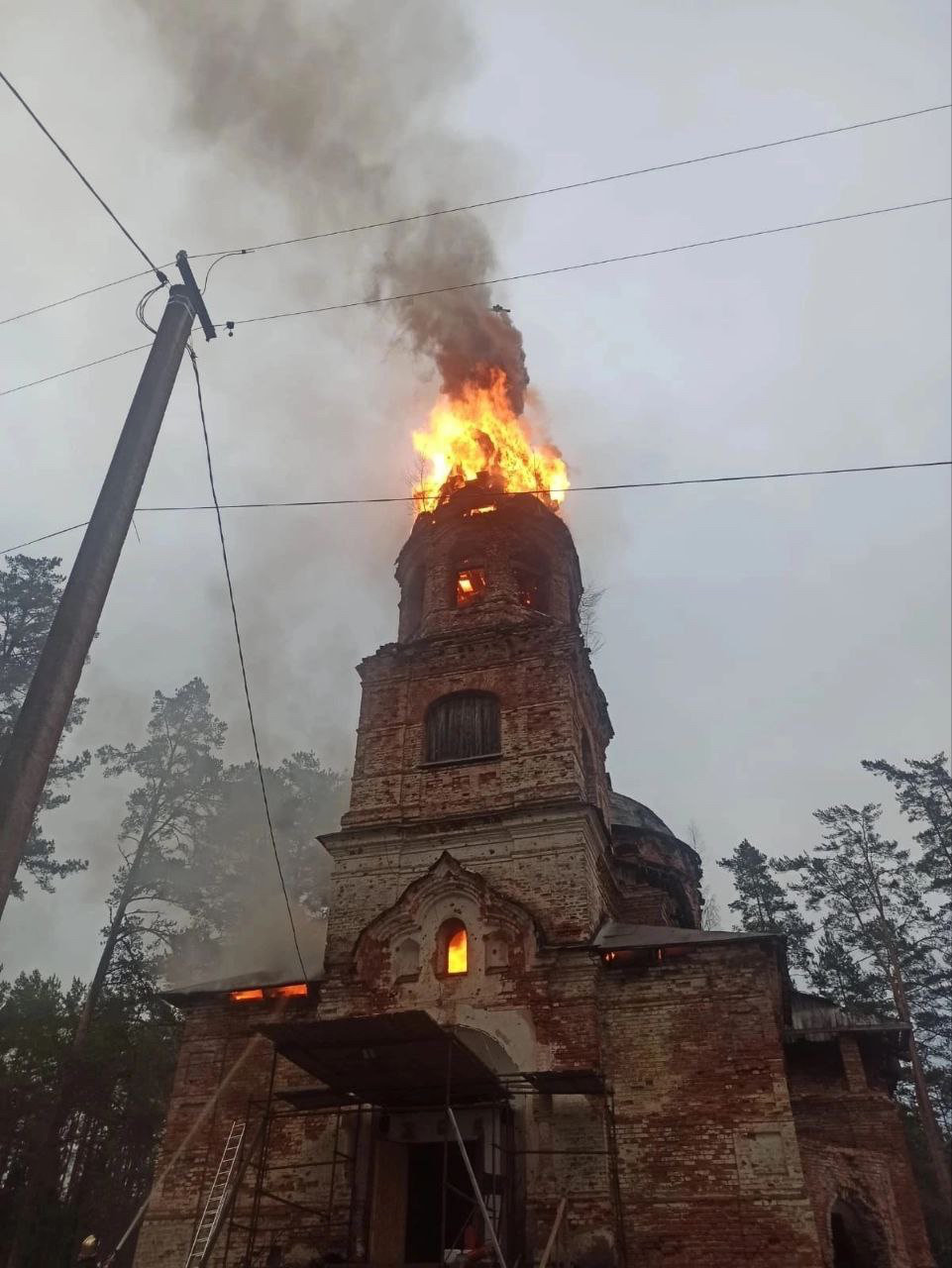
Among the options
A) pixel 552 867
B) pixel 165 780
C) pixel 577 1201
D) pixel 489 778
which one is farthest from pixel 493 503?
pixel 165 780

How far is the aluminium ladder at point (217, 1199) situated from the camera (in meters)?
13.5

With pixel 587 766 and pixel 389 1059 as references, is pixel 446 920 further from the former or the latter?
pixel 587 766

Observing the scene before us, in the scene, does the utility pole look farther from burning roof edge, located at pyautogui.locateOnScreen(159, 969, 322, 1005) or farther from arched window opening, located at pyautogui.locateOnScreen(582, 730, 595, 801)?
arched window opening, located at pyautogui.locateOnScreen(582, 730, 595, 801)

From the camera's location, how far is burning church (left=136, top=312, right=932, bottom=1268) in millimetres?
12484

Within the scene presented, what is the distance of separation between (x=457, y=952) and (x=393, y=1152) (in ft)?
10.5

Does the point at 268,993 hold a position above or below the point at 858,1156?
above

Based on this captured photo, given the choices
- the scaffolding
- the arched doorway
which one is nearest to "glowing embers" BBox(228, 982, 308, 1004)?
the scaffolding

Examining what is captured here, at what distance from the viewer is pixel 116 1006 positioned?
1112 inches

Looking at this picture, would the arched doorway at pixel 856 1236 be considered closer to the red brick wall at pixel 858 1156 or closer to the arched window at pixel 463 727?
the red brick wall at pixel 858 1156

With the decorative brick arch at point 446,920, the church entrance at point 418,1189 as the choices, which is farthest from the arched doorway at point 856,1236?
the decorative brick arch at point 446,920

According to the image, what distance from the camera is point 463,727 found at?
18922 mm

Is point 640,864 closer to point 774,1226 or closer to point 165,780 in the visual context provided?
point 774,1226

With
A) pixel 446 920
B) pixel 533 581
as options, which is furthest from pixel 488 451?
pixel 446 920

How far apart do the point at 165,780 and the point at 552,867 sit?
827 inches
